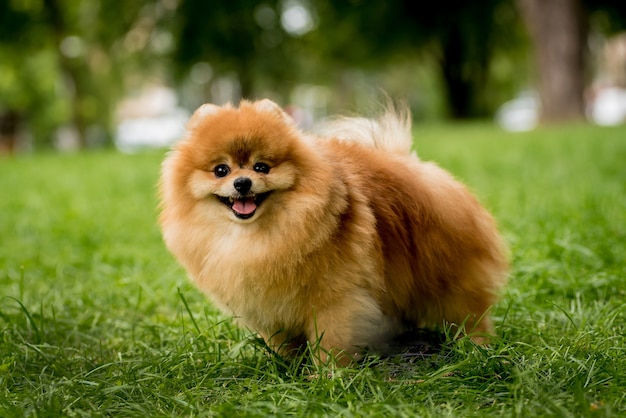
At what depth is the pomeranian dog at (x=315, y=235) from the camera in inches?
110

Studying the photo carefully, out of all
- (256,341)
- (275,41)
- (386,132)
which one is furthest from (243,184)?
(275,41)

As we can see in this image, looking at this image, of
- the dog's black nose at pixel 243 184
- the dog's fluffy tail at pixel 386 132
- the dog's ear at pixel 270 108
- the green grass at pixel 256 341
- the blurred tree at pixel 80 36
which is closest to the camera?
the green grass at pixel 256 341

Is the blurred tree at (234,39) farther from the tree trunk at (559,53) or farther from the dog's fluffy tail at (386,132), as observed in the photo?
the dog's fluffy tail at (386,132)

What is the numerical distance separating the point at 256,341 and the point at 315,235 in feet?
2.40

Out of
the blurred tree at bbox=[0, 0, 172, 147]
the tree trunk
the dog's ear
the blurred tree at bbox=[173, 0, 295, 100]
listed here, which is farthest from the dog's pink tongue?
the blurred tree at bbox=[173, 0, 295, 100]

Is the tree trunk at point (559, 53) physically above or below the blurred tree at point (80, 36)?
below

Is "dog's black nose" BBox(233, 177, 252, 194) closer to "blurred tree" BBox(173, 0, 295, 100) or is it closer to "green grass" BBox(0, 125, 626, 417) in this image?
"green grass" BBox(0, 125, 626, 417)

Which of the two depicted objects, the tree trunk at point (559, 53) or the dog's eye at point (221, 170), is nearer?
the dog's eye at point (221, 170)

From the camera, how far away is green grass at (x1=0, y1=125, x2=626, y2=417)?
2.51 metres

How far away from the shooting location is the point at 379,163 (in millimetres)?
3166

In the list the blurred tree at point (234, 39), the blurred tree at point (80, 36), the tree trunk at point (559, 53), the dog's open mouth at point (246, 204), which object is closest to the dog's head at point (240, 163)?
the dog's open mouth at point (246, 204)

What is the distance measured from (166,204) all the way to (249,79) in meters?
20.8

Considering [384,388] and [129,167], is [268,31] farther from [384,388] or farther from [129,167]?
[384,388]

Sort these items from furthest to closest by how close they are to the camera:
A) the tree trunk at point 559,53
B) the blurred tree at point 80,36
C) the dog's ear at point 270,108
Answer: the blurred tree at point 80,36
the tree trunk at point 559,53
the dog's ear at point 270,108
